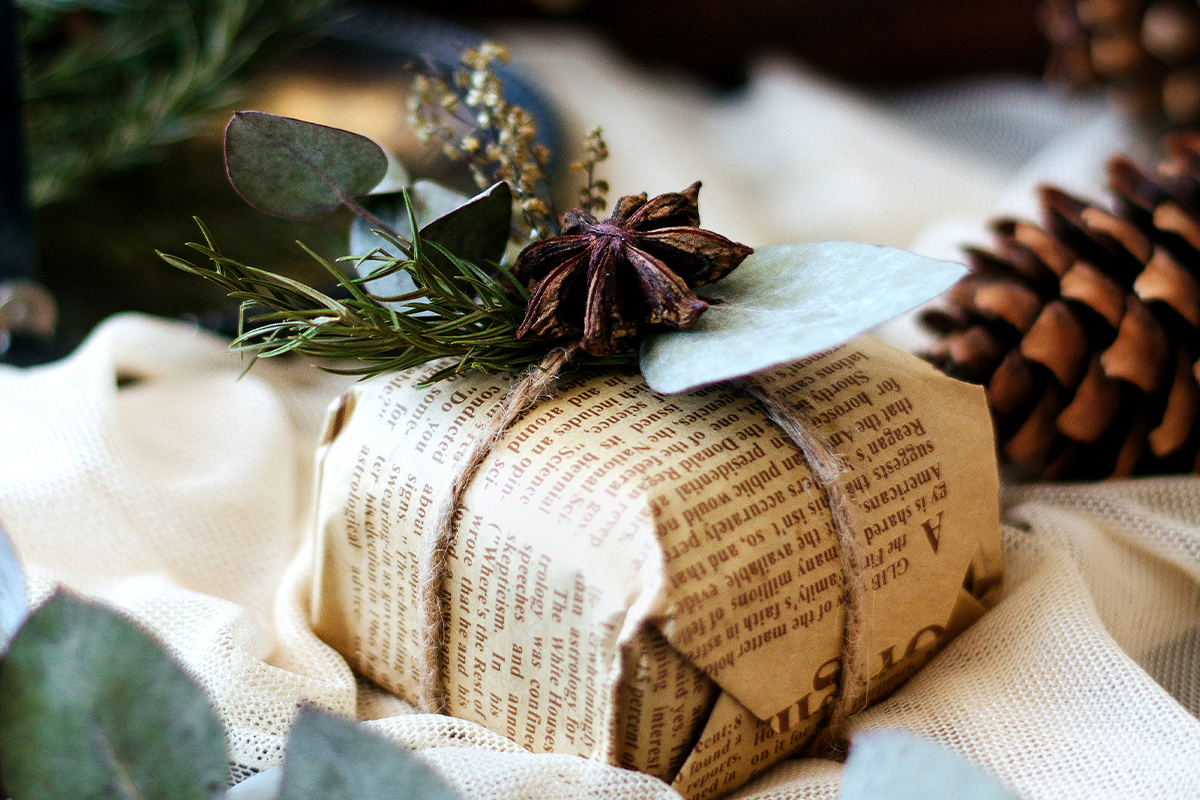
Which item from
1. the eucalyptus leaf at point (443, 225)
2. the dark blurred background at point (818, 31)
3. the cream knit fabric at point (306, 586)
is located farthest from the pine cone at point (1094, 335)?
the dark blurred background at point (818, 31)

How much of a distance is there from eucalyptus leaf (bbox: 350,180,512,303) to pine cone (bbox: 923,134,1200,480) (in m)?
0.29

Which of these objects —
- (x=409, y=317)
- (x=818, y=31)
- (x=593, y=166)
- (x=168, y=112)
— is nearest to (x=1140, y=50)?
(x=818, y=31)

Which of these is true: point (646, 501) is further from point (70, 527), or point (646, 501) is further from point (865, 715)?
point (70, 527)

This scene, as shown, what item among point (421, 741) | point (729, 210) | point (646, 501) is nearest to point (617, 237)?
point (646, 501)

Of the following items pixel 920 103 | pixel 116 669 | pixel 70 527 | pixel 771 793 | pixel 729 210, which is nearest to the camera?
pixel 116 669

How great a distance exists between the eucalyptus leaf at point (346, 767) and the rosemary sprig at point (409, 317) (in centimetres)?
16

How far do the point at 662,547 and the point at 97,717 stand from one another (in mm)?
197

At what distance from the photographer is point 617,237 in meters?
0.43

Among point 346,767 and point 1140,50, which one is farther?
point 1140,50

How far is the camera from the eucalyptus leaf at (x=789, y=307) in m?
0.36

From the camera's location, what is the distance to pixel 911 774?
30 cm

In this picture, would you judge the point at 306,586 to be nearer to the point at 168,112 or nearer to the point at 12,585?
the point at 12,585

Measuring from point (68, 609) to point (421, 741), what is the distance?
174mm

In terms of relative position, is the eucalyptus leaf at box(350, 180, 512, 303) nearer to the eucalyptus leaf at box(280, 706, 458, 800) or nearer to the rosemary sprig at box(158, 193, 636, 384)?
the rosemary sprig at box(158, 193, 636, 384)
